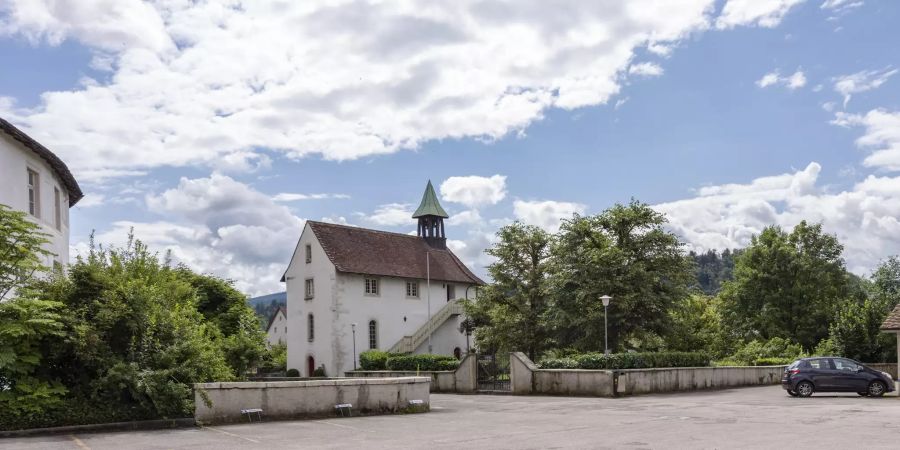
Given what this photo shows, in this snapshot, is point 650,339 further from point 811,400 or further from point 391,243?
point 391,243

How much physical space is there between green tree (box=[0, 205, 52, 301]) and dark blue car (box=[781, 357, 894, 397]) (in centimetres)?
2427

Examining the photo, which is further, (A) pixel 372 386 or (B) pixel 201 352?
(A) pixel 372 386

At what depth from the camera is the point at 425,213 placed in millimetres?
73438

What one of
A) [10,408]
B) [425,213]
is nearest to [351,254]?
[425,213]

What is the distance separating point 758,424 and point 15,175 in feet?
77.0

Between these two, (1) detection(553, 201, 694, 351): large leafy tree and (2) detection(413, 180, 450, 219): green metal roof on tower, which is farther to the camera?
(2) detection(413, 180, 450, 219): green metal roof on tower

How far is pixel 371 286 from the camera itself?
63.1 metres

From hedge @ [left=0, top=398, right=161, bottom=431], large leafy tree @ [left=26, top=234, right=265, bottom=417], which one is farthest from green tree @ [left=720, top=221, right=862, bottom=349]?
hedge @ [left=0, top=398, right=161, bottom=431]

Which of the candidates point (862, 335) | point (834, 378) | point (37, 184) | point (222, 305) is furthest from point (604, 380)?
point (862, 335)

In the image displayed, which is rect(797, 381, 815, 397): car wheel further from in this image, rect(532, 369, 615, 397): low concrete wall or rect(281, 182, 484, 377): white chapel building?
rect(281, 182, 484, 377): white chapel building

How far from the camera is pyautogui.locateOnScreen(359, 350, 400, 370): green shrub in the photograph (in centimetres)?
5453

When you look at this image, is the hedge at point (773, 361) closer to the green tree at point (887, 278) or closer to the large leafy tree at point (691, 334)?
the large leafy tree at point (691, 334)

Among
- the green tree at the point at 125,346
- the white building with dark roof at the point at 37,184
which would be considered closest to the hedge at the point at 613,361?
the green tree at the point at 125,346

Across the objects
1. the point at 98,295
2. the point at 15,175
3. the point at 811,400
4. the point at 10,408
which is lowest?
the point at 811,400
